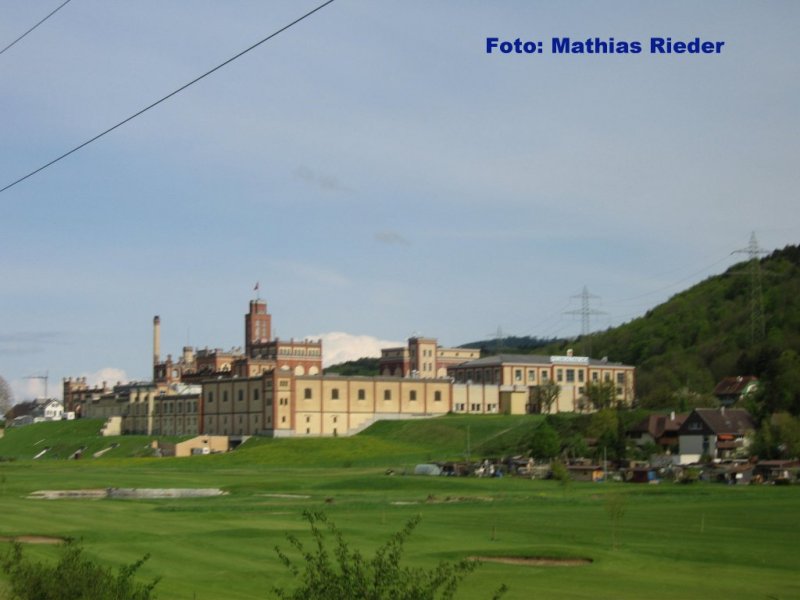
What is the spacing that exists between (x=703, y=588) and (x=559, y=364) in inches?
5157

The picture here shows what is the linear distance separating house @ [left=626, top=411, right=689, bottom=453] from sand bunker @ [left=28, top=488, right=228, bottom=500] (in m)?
48.8

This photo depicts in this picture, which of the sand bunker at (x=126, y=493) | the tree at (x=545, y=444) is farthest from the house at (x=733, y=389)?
the sand bunker at (x=126, y=493)

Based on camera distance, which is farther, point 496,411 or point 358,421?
point 496,411

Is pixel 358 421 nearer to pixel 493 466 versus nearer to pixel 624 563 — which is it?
pixel 493 466

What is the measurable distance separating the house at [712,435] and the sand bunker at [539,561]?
2642 inches

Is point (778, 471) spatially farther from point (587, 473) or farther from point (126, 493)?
point (126, 493)

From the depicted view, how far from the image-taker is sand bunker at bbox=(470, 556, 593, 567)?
38031 millimetres

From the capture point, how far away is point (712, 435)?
105438mm

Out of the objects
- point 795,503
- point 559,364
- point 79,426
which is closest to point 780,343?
point 559,364

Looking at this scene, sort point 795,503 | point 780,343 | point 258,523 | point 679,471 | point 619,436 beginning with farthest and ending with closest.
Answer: point 780,343
point 619,436
point 679,471
point 795,503
point 258,523

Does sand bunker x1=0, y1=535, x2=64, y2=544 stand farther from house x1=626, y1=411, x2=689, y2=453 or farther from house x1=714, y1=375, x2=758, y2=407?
house x1=714, y1=375, x2=758, y2=407

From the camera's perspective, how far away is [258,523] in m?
50.8

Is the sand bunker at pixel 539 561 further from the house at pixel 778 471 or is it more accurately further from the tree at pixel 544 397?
the tree at pixel 544 397

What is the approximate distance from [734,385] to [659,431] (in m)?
30.2
